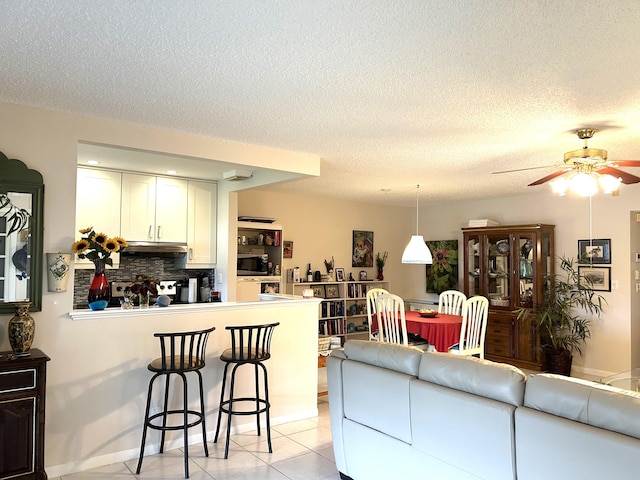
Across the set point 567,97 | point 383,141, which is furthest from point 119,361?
point 567,97

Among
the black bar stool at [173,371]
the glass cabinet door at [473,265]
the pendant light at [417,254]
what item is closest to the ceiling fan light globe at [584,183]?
the pendant light at [417,254]

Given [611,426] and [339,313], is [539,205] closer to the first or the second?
[339,313]

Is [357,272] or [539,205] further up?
[539,205]

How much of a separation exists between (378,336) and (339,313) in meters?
1.96

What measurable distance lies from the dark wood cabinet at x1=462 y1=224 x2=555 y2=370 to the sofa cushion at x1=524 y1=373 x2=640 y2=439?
14.6 ft

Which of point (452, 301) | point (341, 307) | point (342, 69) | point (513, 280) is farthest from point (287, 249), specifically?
point (342, 69)

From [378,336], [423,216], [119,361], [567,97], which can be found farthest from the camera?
[423,216]

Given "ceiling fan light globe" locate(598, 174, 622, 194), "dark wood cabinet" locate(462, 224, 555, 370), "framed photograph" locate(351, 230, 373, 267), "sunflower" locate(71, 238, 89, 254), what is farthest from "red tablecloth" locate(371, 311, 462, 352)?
"sunflower" locate(71, 238, 89, 254)

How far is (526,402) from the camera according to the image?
214 centimetres

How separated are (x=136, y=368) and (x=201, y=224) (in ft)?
8.35

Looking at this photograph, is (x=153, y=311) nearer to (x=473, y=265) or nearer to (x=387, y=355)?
(x=387, y=355)

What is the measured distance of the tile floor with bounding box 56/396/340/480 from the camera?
3.17 m

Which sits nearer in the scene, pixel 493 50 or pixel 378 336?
pixel 493 50

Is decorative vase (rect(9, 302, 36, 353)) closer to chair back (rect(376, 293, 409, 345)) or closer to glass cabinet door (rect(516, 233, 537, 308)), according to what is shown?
chair back (rect(376, 293, 409, 345))
